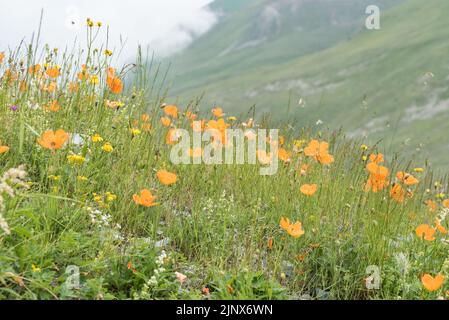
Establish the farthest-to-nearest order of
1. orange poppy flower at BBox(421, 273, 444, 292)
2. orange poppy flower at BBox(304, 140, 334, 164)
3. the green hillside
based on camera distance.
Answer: the green hillside < orange poppy flower at BBox(304, 140, 334, 164) < orange poppy flower at BBox(421, 273, 444, 292)

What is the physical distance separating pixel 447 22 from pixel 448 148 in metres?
78.0

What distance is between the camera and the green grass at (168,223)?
119 inches

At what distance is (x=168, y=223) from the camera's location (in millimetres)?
3689

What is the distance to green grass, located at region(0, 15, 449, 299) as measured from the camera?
3.02m

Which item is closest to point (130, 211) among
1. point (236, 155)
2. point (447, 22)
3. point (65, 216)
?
point (65, 216)

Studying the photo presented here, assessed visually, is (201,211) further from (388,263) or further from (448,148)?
(448,148)

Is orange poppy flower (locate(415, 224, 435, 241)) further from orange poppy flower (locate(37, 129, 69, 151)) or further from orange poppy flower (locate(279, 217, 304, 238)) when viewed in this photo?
orange poppy flower (locate(37, 129, 69, 151))

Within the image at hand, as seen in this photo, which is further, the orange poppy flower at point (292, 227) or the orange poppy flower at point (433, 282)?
the orange poppy flower at point (292, 227)

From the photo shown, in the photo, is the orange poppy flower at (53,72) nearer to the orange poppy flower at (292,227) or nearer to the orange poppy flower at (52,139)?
the orange poppy flower at (52,139)

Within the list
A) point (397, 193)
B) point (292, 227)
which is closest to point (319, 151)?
point (397, 193)

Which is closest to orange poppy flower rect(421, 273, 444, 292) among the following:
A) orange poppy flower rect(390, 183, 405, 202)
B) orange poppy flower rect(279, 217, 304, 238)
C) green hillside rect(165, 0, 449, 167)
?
orange poppy flower rect(279, 217, 304, 238)

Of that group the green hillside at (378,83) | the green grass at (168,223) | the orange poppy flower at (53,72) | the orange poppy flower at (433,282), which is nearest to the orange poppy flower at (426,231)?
the green grass at (168,223)

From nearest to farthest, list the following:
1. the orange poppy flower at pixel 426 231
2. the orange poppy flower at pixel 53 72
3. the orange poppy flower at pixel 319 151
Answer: the orange poppy flower at pixel 426 231 < the orange poppy flower at pixel 319 151 < the orange poppy flower at pixel 53 72

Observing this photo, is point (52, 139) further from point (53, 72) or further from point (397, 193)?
point (397, 193)
